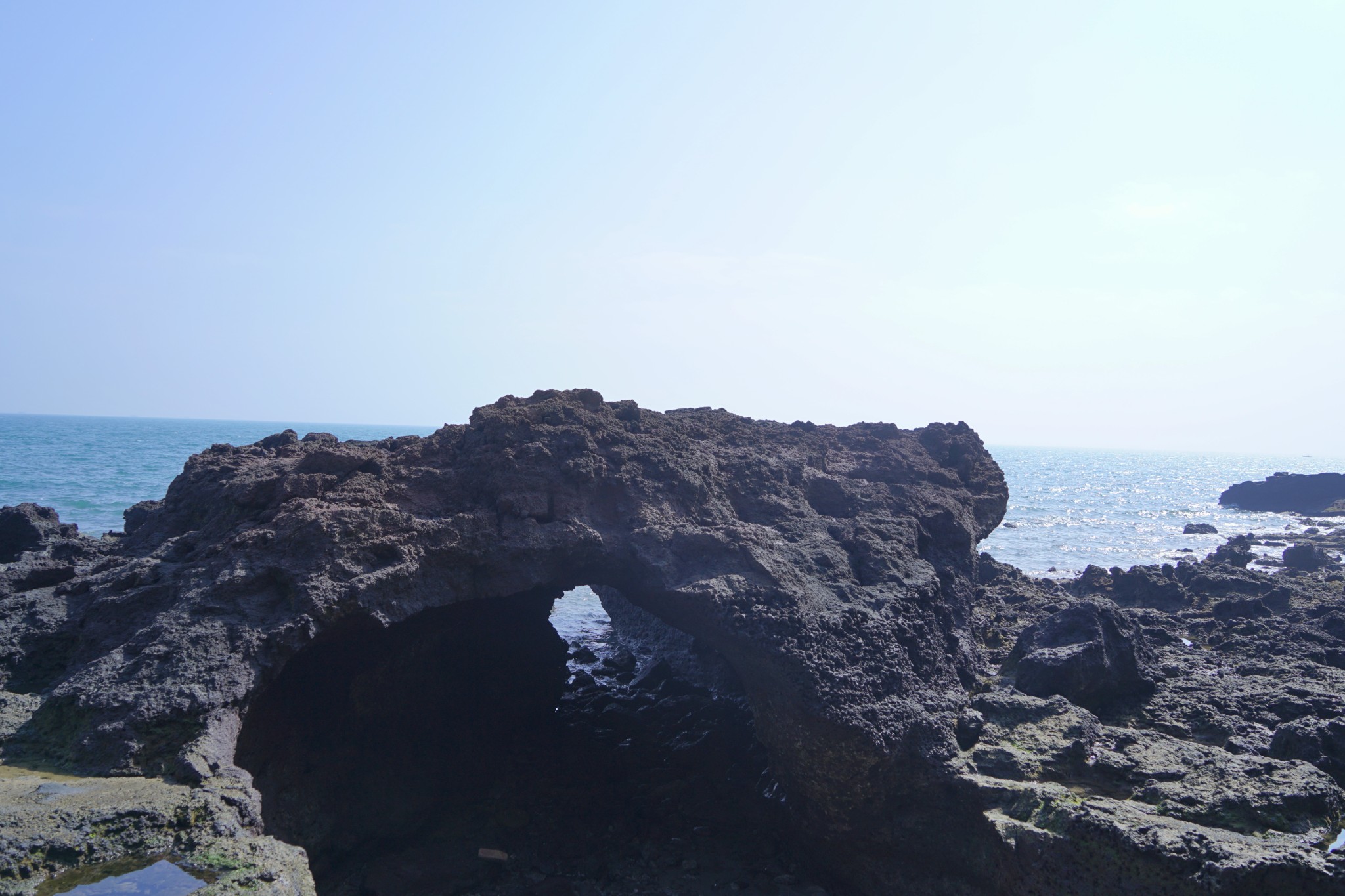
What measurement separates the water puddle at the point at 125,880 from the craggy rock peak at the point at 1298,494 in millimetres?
62621

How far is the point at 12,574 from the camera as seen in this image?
24.3 ft

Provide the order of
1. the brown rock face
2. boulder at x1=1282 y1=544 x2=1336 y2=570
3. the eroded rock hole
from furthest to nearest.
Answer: boulder at x1=1282 y1=544 x2=1336 y2=570 → the eroded rock hole → the brown rock face

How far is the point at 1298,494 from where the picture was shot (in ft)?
173

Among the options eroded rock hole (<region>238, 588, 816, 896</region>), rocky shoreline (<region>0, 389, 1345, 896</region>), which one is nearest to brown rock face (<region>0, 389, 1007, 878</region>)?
rocky shoreline (<region>0, 389, 1345, 896</region>)

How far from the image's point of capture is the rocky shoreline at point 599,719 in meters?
5.14

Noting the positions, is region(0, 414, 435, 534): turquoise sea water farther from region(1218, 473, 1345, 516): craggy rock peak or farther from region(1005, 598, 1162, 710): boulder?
region(1218, 473, 1345, 516): craggy rock peak

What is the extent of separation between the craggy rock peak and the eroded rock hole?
187 ft

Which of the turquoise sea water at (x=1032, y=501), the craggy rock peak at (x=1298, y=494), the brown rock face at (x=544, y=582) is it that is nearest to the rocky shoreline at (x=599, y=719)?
the brown rock face at (x=544, y=582)

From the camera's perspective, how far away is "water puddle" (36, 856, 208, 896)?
3885 millimetres

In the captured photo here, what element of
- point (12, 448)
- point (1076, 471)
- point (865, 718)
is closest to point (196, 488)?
point (865, 718)

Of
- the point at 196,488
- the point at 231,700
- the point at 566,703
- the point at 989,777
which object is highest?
the point at 196,488

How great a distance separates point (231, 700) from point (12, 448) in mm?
72383

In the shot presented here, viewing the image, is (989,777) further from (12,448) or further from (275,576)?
(12,448)

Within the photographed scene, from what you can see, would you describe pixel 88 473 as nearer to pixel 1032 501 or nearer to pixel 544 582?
pixel 544 582
